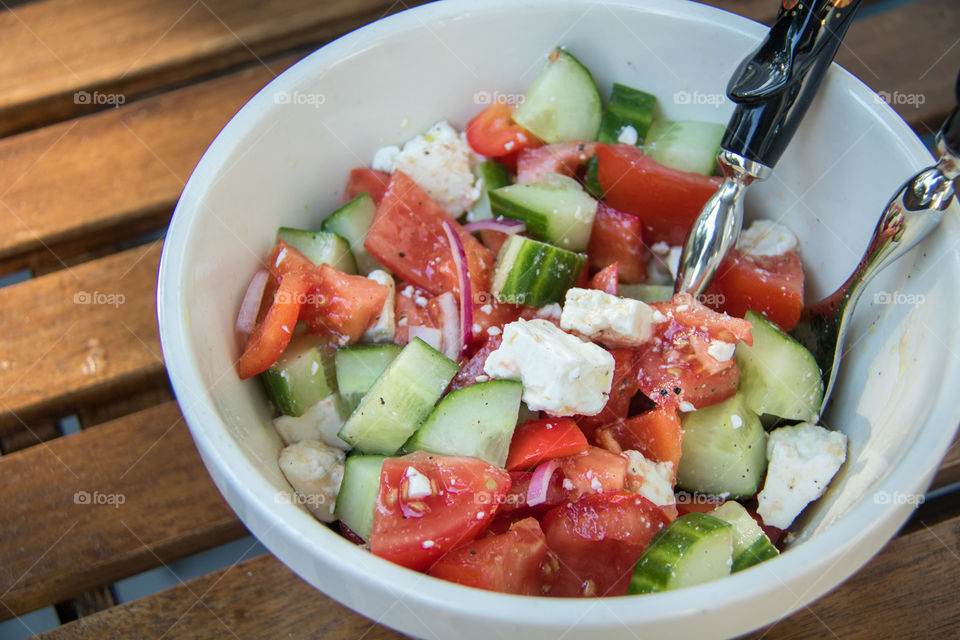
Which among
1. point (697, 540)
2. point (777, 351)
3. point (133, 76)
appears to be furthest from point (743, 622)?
point (133, 76)

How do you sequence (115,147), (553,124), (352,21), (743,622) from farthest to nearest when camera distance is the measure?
(352,21), (115,147), (553,124), (743,622)

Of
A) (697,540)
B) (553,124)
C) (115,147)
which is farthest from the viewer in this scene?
(115,147)

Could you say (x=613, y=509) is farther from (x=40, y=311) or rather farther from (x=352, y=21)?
(x=352, y=21)

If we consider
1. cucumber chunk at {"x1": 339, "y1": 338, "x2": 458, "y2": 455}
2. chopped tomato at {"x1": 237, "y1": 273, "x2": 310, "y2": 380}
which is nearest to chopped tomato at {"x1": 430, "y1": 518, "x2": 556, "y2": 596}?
cucumber chunk at {"x1": 339, "y1": 338, "x2": 458, "y2": 455}

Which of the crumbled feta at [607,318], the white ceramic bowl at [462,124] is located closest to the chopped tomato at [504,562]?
the white ceramic bowl at [462,124]

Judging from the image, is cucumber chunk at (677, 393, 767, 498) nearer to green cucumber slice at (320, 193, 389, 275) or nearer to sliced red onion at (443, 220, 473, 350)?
sliced red onion at (443, 220, 473, 350)

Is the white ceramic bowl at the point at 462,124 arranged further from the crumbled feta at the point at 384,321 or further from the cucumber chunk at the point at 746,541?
the crumbled feta at the point at 384,321
